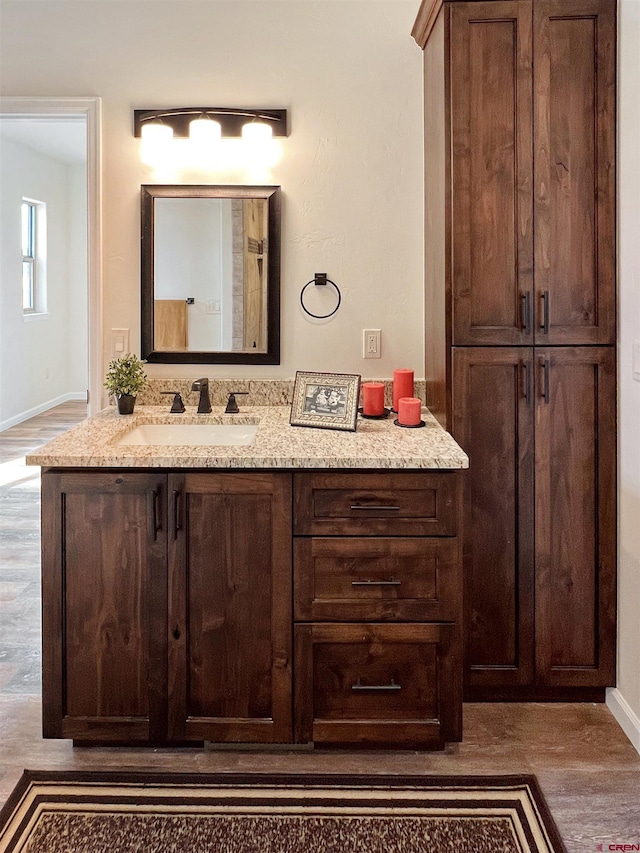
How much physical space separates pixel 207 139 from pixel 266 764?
207 centimetres

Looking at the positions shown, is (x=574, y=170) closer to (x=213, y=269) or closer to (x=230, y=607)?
(x=213, y=269)

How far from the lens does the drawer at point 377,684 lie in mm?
1996

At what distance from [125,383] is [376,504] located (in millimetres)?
1061

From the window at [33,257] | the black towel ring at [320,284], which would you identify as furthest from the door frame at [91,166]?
the window at [33,257]

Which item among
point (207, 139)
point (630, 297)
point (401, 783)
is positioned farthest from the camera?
point (207, 139)

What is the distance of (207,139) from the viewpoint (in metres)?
2.63

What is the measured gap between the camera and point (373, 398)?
2.46 m

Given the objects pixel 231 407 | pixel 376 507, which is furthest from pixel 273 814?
pixel 231 407

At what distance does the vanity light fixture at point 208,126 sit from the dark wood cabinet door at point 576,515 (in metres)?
1.27

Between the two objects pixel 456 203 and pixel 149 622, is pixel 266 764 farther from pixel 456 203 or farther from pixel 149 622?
pixel 456 203

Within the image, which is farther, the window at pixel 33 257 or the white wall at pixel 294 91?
the window at pixel 33 257

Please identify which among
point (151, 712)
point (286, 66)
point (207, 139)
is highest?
point (286, 66)

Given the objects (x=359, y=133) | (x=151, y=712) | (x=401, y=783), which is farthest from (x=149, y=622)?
(x=359, y=133)

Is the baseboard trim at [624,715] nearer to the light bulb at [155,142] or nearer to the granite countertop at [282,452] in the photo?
the granite countertop at [282,452]
